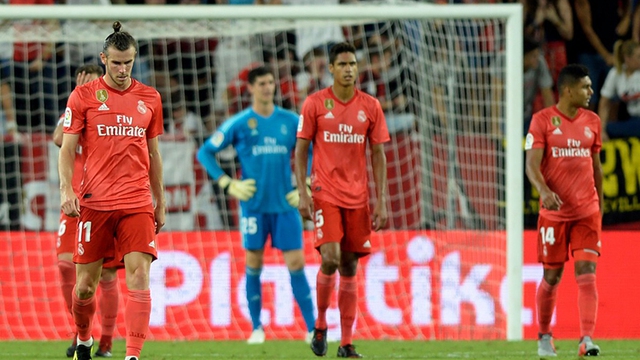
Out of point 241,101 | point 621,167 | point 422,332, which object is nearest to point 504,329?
point 422,332

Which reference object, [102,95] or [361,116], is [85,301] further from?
[361,116]

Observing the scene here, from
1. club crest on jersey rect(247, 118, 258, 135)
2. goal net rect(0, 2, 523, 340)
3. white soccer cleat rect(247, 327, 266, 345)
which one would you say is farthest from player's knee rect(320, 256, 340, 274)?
goal net rect(0, 2, 523, 340)

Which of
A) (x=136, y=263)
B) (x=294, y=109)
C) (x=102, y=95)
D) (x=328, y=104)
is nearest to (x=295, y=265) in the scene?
(x=328, y=104)

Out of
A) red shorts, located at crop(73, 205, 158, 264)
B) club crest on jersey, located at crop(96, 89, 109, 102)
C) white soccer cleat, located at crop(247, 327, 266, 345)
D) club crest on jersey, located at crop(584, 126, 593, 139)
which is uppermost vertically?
club crest on jersey, located at crop(96, 89, 109, 102)

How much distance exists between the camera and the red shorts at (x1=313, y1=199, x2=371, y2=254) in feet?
27.2

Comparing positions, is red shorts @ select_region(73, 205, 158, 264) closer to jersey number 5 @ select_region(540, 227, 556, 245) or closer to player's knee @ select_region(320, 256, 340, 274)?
player's knee @ select_region(320, 256, 340, 274)

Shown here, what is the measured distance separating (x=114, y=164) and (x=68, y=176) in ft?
0.91

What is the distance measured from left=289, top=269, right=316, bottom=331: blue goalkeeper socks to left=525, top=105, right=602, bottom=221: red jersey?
2302 mm

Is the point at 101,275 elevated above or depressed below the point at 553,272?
above

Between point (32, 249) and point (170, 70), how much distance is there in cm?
285

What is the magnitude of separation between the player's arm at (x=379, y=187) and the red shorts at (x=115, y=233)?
2.08 m

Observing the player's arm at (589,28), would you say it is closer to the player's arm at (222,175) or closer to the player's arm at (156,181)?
the player's arm at (222,175)

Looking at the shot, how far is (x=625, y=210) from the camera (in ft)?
39.8

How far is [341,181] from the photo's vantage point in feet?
27.5
